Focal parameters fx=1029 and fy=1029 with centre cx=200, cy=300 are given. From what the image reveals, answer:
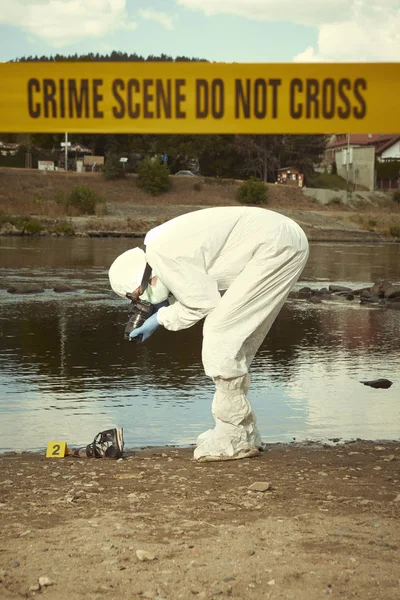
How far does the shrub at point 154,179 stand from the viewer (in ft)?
274

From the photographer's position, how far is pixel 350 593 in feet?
14.6

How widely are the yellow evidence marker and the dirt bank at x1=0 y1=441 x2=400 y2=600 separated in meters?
0.17

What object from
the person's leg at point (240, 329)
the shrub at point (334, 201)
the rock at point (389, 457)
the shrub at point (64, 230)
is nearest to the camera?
the person's leg at point (240, 329)

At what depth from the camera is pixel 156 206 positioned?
249ft

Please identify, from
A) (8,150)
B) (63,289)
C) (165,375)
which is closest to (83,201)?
(8,150)

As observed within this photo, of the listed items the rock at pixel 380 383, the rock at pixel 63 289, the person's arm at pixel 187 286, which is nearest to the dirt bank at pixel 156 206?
the rock at pixel 63 289

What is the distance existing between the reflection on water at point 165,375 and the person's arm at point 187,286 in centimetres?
204

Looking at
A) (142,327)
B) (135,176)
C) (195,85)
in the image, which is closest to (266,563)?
(142,327)

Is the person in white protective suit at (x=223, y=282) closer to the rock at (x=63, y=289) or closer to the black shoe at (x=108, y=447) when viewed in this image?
the black shoe at (x=108, y=447)

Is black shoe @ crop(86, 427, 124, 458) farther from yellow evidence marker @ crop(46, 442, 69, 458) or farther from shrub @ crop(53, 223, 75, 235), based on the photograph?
shrub @ crop(53, 223, 75, 235)

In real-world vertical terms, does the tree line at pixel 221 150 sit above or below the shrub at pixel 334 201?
above

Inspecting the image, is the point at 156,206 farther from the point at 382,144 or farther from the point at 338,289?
the point at 338,289

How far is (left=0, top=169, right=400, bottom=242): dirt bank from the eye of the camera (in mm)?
63344

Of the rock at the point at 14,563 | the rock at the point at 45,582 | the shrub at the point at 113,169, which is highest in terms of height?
the shrub at the point at 113,169
